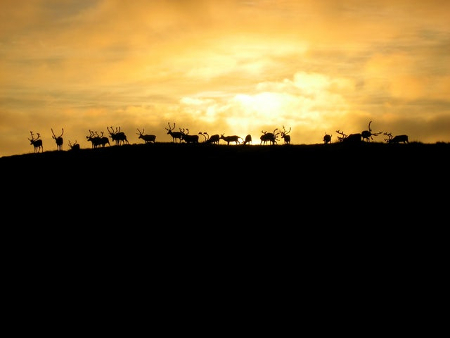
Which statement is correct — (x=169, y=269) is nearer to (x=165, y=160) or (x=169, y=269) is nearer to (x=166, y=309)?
(x=166, y=309)

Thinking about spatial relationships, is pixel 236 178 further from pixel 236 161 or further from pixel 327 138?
pixel 327 138

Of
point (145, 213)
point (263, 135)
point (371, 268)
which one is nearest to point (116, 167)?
point (145, 213)

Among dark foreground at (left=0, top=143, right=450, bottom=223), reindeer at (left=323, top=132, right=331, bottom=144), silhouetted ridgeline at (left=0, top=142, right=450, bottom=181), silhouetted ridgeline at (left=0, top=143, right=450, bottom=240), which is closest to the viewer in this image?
silhouetted ridgeline at (left=0, top=143, right=450, bottom=240)

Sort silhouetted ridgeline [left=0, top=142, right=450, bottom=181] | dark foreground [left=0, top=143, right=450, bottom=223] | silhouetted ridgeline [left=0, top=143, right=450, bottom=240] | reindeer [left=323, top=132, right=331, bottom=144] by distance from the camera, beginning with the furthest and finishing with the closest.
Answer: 1. reindeer [left=323, top=132, right=331, bottom=144]
2. silhouetted ridgeline [left=0, top=142, right=450, bottom=181]
3. dark foreground [left=0, top=143, right=450, bottom=223]
4. silhouetted ridgeline [left=0, top=143, right=450, bottom=240]

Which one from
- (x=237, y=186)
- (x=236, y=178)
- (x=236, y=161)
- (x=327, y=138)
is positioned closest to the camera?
(x=237, y=186)

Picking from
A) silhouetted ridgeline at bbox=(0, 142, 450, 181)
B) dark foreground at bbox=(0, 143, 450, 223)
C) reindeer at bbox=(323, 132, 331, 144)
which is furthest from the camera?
reindeer at bbox=(323, 132, 331, 144)

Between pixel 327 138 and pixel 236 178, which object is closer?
pixel 236 178

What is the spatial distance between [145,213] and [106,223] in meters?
2.49

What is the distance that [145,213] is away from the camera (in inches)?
1351

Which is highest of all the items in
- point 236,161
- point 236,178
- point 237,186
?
point 236,161

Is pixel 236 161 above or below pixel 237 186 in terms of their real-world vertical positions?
above

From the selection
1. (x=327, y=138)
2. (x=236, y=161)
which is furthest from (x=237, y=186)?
(x=327, y=138)

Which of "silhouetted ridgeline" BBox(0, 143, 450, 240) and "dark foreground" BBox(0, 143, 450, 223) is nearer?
"silhouetted ridgeline" BBox(0, 143, 450, 240)

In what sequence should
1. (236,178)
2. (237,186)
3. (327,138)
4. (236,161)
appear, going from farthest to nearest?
(327,138), (236,161), (236,178), (237,186)
